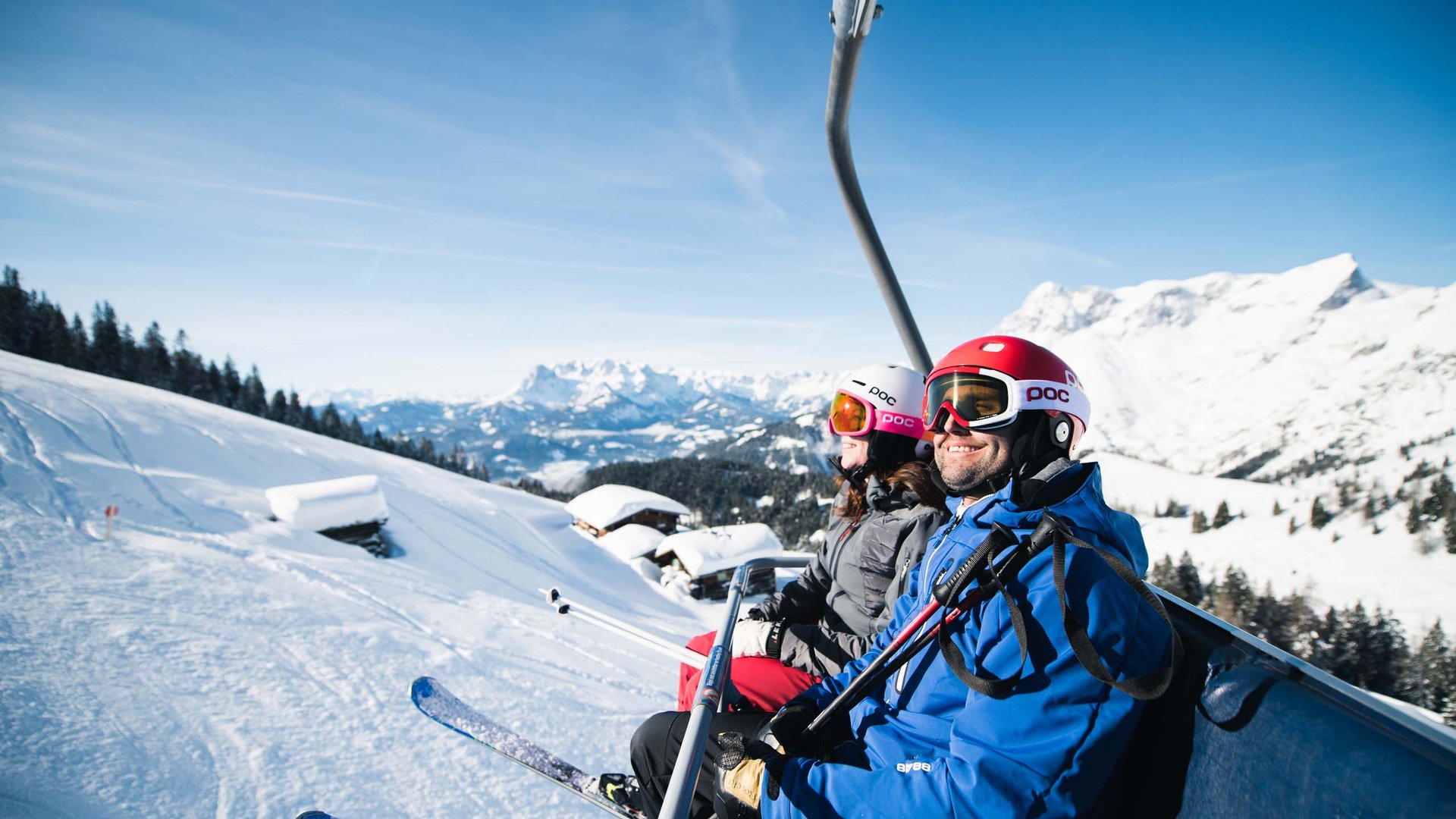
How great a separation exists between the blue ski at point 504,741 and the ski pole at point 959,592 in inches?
69.9

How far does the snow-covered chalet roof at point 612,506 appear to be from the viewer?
33.4 metres

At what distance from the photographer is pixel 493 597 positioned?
9.50 metres

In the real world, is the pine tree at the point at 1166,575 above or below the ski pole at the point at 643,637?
below

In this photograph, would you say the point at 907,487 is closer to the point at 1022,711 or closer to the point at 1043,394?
the point at 1043,394

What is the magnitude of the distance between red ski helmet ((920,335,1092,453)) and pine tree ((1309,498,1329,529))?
130272 millimetres

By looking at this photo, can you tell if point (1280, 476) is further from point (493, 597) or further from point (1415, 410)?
point (493, 597)

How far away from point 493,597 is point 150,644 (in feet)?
16.0

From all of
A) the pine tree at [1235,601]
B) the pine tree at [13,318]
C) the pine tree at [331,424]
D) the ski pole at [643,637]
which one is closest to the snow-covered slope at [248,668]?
the ski pole at [643,637]

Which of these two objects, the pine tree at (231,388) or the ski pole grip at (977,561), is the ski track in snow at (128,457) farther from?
the pine tree at (231,388)

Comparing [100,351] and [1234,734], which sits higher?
[100,351]

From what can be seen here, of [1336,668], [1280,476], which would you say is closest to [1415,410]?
[1280,476]

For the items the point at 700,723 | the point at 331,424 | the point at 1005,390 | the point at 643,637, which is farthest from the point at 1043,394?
the point at 331,424

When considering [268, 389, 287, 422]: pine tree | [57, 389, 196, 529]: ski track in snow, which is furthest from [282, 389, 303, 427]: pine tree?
[57, 389, 196, 529]: ski track in snow

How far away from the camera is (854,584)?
4.18 metres
